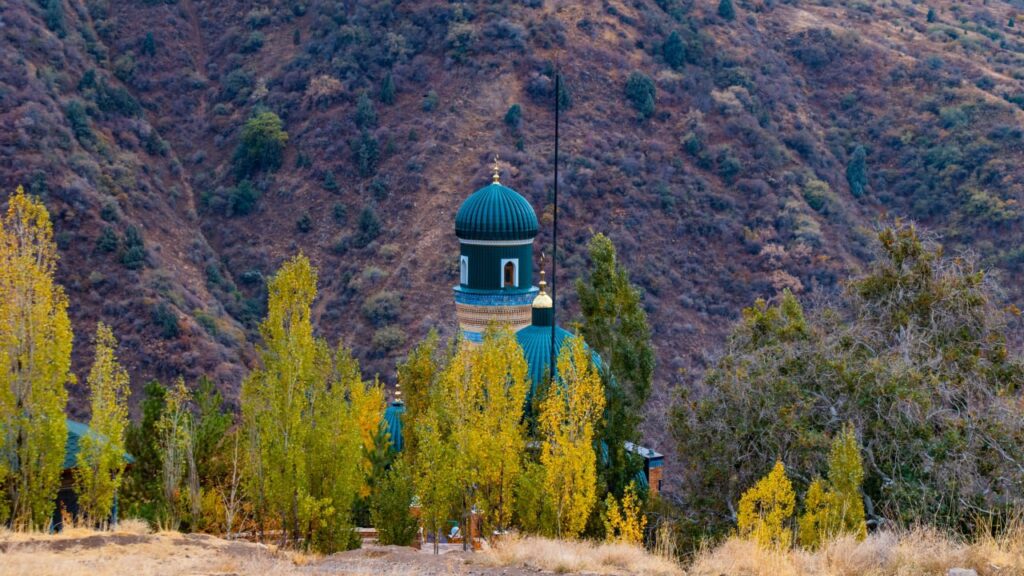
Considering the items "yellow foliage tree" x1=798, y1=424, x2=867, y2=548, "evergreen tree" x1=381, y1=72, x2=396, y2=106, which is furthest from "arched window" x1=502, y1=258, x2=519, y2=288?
"evergreen tree" x1=381, y1=72, x2=396, y2=106

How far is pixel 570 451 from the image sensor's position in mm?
18875

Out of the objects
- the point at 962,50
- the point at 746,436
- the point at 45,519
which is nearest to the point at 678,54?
the point at 962,50

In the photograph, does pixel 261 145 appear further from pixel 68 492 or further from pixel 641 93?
pixel 68 492

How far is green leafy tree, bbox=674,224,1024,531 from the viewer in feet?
62.5

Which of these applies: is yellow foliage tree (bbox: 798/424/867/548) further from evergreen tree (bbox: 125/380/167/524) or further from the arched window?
the arched window

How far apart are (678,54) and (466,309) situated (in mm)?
37209

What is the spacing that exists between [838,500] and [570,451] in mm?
4428

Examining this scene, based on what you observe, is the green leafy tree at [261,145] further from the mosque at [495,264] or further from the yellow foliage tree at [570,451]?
the yellow foliage tree at [570,451]

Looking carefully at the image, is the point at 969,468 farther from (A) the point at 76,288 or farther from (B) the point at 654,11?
(B) the point at 654,11

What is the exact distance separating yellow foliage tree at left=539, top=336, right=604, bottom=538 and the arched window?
11.3 m

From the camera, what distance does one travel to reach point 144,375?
43594 millimetres

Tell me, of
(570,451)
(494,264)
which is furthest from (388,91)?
(570,451)

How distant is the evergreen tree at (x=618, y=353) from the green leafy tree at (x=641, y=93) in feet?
119

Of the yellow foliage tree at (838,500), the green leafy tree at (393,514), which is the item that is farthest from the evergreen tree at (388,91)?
the yellow foliage tree at (838,500)
